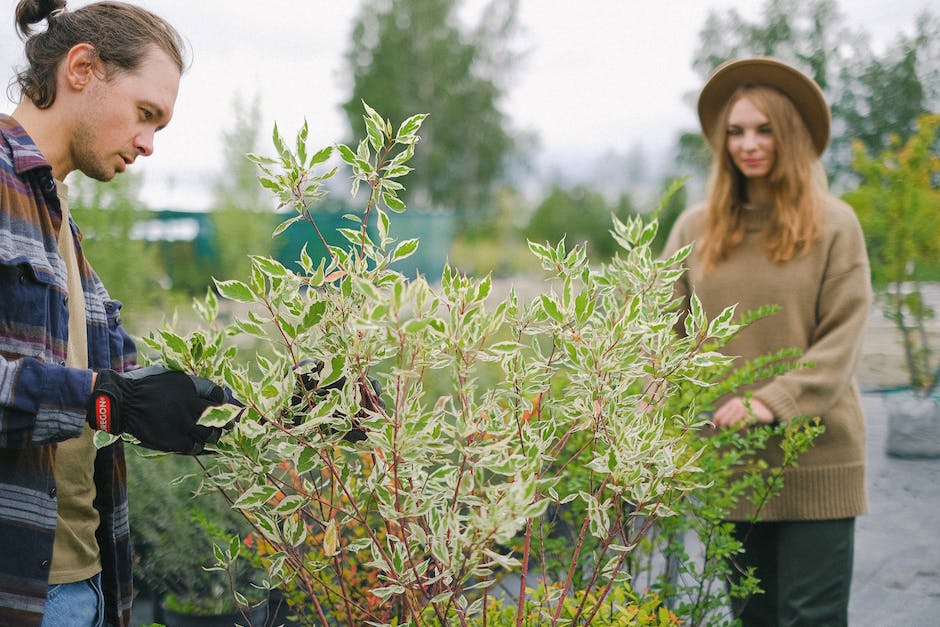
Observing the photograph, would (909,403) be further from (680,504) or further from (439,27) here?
(439,27)

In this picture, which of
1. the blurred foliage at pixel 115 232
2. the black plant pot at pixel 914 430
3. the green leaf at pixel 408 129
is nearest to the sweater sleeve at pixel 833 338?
the green leaf at pixel 408 129

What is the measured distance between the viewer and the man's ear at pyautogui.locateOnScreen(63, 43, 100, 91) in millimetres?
1486

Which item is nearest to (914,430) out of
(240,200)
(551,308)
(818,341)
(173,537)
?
(818,341)

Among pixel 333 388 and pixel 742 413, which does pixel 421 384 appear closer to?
pixel 333 388

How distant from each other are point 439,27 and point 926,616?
2321 cm

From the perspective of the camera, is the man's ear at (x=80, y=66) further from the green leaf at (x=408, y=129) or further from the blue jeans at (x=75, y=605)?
the blue jeans at (x=75, y=605)

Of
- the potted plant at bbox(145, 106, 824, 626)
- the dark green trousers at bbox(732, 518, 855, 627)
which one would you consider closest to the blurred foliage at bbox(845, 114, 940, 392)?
the dark green trousers at bbox(732, 518, 855, 627)

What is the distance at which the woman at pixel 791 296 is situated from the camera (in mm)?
2225

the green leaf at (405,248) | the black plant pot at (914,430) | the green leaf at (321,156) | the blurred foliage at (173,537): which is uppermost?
the green leaf at (321,156)

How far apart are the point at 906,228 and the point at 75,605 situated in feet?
20.3

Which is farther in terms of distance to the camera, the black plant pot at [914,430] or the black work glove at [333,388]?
the black plant pot at [914,430]

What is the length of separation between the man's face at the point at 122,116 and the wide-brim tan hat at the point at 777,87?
1.62 m

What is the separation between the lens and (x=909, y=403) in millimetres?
5879

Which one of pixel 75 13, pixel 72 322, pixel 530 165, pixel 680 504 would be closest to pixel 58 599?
pixel 72 322
